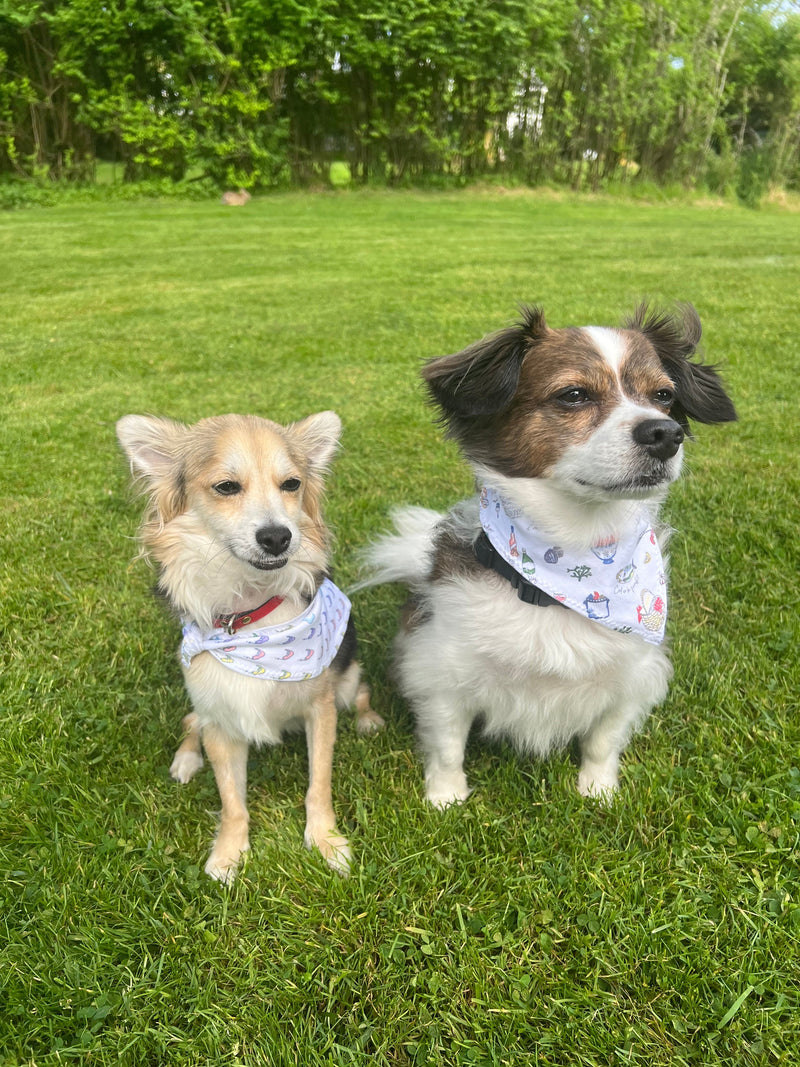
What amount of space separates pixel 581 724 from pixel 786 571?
179 centimetres

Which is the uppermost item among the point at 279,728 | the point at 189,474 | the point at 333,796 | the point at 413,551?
the point at 189,474

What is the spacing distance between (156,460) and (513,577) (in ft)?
4.44

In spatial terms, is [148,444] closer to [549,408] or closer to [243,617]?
[243,617]

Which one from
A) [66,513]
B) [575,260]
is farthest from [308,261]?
[66,513]

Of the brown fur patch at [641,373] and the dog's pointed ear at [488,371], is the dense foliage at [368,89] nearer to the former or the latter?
the dog's pointed ear at [488,371]

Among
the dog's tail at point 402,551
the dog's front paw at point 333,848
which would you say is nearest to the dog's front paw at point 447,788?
the dog's front paw at point 333,848

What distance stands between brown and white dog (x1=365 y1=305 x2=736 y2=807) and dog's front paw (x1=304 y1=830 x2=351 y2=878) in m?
0.37

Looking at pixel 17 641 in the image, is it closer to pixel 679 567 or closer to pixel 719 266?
pixel 679 567

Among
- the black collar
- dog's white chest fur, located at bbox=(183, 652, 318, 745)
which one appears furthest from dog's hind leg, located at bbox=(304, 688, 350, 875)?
the black collar

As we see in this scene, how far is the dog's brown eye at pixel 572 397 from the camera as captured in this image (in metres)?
2.24

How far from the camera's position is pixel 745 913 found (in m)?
2.03

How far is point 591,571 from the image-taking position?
92.0 inches

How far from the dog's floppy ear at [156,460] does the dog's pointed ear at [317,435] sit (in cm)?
44

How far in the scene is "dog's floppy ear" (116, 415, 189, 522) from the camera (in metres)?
2.53
